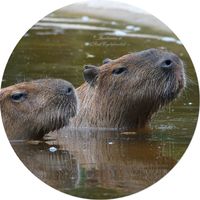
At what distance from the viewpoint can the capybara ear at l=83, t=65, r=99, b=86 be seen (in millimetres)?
12945

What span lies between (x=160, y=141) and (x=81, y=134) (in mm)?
1027

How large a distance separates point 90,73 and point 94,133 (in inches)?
30.2

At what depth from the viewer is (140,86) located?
12.9 meters

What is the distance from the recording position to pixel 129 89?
42.5ft

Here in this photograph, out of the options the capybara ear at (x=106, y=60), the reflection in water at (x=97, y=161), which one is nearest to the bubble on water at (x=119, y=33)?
the capybara ear at (x=106, y=60)

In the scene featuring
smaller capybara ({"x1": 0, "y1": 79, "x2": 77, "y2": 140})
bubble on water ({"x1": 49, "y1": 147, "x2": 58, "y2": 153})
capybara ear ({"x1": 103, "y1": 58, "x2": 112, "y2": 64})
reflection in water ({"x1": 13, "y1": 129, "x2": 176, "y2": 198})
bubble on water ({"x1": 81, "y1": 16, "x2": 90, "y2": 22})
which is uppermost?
bubble on water ({"x1": 81, "y1": 16, "x2": 90, "y2": 22})

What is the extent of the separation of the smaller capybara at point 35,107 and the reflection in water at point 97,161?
187 millimetres

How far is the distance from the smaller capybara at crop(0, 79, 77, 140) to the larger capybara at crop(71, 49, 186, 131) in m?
0.53

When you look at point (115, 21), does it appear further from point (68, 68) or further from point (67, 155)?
point (67, 155)

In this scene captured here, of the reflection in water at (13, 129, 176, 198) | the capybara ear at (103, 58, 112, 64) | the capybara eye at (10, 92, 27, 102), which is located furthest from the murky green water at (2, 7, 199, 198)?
the capybara eye at (10, 92, 27, 102)

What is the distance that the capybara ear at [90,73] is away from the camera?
12945 millimetres

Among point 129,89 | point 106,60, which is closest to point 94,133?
point 129,89

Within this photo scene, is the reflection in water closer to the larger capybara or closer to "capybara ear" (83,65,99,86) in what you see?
the larger capybara

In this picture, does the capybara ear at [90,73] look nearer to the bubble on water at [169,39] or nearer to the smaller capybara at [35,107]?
the smaller capybara at [35,107]
